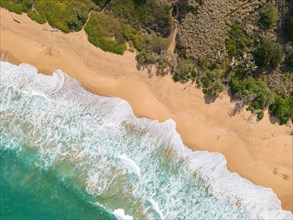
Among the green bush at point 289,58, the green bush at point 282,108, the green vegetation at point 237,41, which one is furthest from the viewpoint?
the green bush at point 282,108

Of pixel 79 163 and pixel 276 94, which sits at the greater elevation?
pixel 276 94

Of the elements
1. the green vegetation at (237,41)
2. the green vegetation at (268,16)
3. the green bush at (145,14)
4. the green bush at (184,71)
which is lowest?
the green bush at (184,71)

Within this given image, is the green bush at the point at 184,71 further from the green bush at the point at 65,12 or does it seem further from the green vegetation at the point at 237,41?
the green bush at the point at 65,12

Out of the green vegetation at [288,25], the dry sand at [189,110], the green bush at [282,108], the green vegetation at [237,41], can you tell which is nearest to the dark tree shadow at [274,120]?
the dry sand at [189,110]

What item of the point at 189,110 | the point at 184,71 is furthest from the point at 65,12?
the point at 189,110

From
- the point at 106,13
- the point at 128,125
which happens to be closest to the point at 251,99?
the point at 128,125

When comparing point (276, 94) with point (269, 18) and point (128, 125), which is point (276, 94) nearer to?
point (269, 18)
